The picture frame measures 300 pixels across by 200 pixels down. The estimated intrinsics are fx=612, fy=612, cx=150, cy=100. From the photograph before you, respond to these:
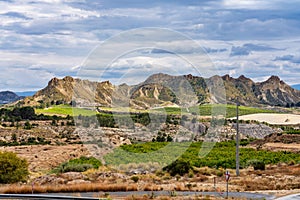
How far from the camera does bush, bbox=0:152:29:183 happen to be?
52.4m

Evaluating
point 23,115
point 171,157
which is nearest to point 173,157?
point 171,157

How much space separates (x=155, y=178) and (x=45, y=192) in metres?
13.7

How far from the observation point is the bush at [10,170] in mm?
52406

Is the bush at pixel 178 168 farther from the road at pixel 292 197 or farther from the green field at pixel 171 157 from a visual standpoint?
the road at pixel 292 197

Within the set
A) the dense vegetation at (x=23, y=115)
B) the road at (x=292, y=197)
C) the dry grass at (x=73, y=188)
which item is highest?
the dense vegetation at (x=23, y=115)

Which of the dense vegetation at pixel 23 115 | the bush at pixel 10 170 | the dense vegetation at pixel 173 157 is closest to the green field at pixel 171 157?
the dense vegetation at pixel 173 157

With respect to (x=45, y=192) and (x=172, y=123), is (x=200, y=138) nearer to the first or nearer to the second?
(x=172, y=123)

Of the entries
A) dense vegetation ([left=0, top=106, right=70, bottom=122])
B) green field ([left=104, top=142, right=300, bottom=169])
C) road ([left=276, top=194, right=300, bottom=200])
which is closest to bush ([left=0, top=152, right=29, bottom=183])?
green field ([left=104, top=142, right=300, bottom=169])

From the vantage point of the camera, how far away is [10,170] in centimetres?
5272

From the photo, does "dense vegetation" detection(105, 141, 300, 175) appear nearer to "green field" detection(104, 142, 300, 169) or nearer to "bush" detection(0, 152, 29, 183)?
"green field" detection(104, 142, 300, 169)

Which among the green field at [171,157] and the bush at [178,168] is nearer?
the bush at [178,168]

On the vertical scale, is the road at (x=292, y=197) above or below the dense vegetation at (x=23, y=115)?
below

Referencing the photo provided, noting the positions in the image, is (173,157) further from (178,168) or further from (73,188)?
(73,188)

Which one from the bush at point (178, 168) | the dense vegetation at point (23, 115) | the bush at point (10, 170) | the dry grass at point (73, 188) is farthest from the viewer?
the dense vegetation at point (23, 115)
